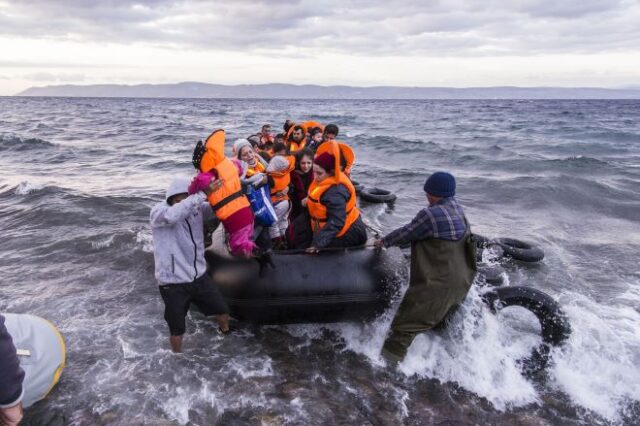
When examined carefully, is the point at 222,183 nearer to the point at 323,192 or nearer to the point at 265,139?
the point at 323,192

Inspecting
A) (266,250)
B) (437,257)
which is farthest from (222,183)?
(437,257)

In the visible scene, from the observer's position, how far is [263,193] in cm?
491

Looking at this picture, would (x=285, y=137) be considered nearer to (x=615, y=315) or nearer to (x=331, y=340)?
(x=331, y=340)

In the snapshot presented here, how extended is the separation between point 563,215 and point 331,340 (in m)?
8.69

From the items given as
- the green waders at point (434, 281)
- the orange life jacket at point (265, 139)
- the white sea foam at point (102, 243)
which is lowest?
the white sea foam at point (102, 243)

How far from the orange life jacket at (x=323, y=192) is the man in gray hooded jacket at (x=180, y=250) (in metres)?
1.10

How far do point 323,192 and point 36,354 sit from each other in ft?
9.52

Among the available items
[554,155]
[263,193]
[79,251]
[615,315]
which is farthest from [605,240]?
[554,155]

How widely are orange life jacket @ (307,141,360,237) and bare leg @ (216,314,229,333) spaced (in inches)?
53.2

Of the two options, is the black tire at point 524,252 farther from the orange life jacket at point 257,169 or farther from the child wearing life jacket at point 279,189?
the orange life jacket at point 257,169

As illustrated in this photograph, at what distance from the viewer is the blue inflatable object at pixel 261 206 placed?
4804mm

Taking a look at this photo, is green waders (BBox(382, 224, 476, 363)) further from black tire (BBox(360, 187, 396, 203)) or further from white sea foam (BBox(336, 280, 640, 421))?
black tire (BBox(360, 187, 396, 203))

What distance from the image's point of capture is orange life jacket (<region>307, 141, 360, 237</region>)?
461 centimetres

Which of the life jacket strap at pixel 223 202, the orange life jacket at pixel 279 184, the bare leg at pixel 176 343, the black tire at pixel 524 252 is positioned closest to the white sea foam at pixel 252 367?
the bare leg at pixel 176 343
